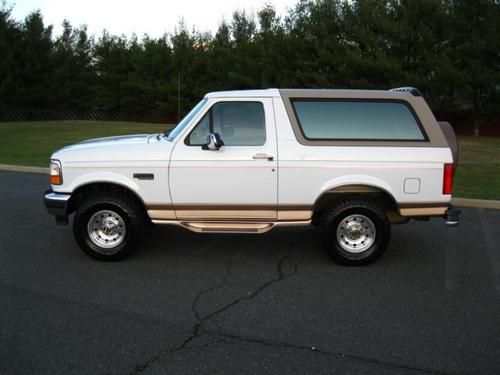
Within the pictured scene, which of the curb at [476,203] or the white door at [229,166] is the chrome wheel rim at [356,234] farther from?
the curb at [476,203]

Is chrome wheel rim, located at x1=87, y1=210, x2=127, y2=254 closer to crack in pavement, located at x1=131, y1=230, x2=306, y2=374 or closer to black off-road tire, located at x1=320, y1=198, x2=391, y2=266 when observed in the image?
crack in pavement, located at x1=131, y1=230, x2=306, y2=374

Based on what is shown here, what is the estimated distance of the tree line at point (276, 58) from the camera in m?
26.9

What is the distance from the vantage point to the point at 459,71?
85.6 ft

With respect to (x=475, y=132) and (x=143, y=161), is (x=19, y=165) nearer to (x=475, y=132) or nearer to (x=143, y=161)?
(x=143, y=161)

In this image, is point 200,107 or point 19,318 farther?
point 200,107

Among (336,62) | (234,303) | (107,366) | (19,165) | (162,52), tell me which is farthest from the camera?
(162,52)

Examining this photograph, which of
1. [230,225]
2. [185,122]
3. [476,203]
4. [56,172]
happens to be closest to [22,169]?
[56,172]

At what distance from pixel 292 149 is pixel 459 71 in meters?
23.8

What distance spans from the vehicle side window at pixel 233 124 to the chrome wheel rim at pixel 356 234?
4.35 feet

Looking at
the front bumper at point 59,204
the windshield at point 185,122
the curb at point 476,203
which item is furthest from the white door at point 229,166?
the curb at point 476,203

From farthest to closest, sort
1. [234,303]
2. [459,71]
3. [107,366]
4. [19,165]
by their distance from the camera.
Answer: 1. [459,71]
2. [19,165]
3. [234,303]
4. [107,366]

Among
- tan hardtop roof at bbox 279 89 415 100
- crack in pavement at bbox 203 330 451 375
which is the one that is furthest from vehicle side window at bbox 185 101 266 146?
crack in pavement at bbox 203 330 451 375

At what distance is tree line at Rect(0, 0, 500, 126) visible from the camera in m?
26.9

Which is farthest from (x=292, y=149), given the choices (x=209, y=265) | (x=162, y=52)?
(x=162, y=52)
